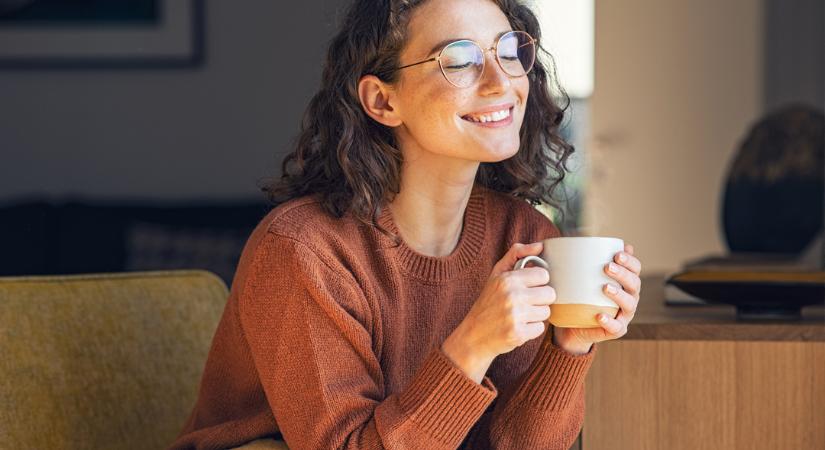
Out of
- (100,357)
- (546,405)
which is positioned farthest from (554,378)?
(100,357)

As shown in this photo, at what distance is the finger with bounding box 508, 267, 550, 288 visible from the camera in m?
1.14

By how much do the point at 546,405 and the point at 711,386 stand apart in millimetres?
202

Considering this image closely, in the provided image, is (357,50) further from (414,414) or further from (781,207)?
(781,207)

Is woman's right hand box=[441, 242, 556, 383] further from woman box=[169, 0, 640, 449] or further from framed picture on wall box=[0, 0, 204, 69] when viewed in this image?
framed picture on wall box=[0, 0, 204, 69]

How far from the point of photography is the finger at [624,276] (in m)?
1.14

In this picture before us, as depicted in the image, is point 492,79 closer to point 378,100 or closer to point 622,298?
point 378,100

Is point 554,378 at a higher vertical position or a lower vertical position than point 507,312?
lower

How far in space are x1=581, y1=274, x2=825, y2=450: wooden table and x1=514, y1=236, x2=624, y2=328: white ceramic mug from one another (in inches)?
8.0

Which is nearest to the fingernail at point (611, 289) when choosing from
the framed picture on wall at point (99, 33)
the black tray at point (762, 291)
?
the black tray at point (762, 291)

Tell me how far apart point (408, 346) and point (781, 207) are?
1.60 m

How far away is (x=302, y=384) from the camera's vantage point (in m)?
1.25

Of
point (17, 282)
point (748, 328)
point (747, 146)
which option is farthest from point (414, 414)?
point (747, 146)

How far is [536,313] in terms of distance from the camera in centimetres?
114

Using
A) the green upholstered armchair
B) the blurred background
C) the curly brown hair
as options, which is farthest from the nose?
the blurred background
